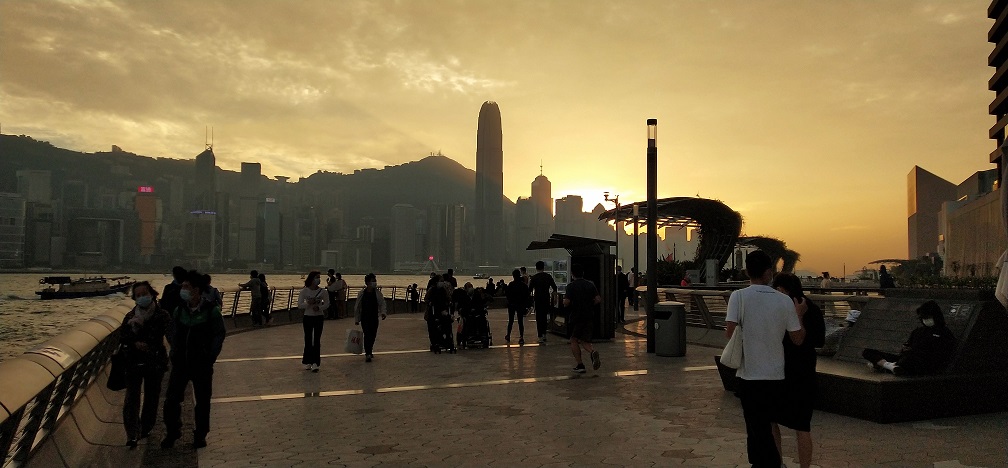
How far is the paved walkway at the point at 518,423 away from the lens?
19.5 feet

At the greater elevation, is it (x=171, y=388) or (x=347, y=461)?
(x=171, y=388)

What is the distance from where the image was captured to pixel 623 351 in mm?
14375

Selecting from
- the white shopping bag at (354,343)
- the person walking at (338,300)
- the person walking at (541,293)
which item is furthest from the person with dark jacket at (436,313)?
the person walking at (338,300)

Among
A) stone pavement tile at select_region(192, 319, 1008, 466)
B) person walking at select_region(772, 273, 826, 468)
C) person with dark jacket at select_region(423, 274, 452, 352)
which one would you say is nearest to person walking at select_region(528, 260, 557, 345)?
person with dark jacket at select_region(423, 274, 452, 352)

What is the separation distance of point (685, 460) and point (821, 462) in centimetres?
114

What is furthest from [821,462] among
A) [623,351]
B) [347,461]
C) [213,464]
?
[623,351]

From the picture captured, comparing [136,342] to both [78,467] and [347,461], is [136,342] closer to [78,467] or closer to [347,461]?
[78,467]

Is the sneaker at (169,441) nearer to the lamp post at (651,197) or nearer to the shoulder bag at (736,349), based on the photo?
the shoulder bag at (736,349)

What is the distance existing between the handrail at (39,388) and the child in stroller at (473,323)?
9043 millimetres

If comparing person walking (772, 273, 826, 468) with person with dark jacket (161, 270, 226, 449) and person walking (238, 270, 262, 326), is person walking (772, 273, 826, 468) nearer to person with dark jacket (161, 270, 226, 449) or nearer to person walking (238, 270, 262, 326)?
person with dark jacket (161, 270, 226, 449)

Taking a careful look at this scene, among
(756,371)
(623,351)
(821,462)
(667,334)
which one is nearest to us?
(756,371)

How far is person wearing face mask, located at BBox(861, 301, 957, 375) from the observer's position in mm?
7137

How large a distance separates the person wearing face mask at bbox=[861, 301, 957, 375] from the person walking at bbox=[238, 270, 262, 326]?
59.6 feet

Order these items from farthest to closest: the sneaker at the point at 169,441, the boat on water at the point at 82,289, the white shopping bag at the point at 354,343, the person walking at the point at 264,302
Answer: the boat on water at the point at 82,289, the person walking at the point at 264,302, the white shopping bag at the point at 354,343, the sneaker at the point at 169,441
